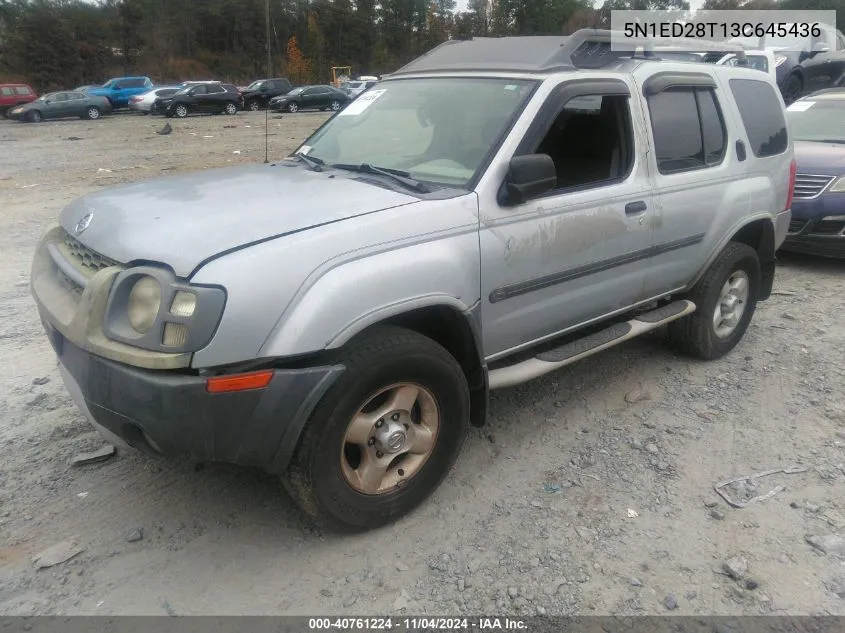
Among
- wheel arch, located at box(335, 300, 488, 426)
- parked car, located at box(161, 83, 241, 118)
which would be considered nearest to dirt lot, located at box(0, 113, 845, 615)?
wheel arch, located at box(335, 300, 488, 426)

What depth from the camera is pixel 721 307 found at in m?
4.71

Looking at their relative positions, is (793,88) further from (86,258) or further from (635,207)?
(86,258)

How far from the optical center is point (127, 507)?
10.1 ft

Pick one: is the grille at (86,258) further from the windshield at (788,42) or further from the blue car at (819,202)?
the windshield at (788,42)

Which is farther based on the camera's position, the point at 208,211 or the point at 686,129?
the point at 686,129

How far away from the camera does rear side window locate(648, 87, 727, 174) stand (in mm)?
3953

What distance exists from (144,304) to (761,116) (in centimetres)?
428

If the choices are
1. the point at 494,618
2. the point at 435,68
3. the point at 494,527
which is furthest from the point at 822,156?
the point at 494,618

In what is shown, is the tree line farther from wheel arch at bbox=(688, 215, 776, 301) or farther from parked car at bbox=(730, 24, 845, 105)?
wheel arch at bbox=(688, 215, 776, 301)

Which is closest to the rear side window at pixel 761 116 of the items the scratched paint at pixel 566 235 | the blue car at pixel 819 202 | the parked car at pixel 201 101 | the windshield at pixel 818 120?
the scratched paint at pixel 566 235

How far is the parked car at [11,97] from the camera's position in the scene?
99.2ft

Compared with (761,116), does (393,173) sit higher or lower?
lower

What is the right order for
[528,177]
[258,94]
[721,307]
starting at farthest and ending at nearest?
[258,94] → [721,307] → [528,177]

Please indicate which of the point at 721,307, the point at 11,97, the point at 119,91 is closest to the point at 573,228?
the point at 721,307
